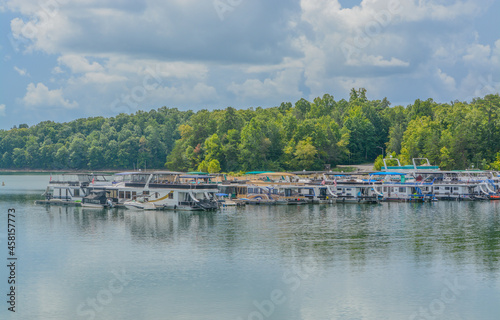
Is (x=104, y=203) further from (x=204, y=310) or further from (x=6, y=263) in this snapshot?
(x=204, y=310)

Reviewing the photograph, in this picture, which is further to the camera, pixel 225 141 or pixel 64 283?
pixel 225 141

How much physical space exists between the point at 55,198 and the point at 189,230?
3620cm

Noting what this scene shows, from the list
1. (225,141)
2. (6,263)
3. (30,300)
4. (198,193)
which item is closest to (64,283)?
(30,300)

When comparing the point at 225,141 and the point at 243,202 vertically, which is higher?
the point at 225,141

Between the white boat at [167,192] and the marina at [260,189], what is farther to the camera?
the marina at [260,189]

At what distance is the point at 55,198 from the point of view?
9012 centimetres
